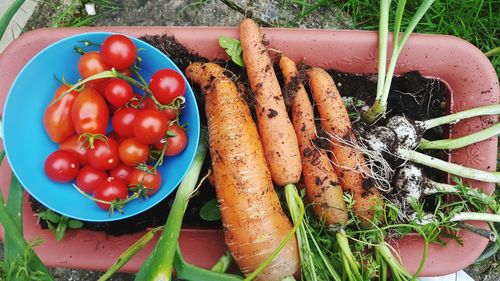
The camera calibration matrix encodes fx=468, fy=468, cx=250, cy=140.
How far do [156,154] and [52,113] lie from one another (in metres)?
0.24

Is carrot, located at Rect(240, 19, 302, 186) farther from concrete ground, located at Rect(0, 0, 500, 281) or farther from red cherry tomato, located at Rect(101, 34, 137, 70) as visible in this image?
concrete ground, located at Rect(0, 0, 500, 281)

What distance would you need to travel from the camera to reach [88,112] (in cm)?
96

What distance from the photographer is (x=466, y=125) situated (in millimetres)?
1133

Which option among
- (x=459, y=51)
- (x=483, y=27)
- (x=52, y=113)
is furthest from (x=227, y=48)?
(x=483, y=27)

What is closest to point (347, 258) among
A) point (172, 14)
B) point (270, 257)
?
point (270, 257)

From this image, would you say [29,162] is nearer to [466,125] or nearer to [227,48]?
[227,48]

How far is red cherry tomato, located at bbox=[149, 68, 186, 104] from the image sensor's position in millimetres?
940

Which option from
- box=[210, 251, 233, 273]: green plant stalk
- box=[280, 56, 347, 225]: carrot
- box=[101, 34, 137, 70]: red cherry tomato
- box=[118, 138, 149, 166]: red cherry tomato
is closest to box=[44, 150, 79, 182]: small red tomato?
box=[118, 138, 149, 166]: red cherry tomato

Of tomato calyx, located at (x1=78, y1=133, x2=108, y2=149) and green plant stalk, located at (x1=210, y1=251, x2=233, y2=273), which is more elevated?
tomato calyx, located at (x1=78, y1=133, x2=108, y2=149)

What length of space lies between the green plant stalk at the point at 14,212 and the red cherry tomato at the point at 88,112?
17 cm

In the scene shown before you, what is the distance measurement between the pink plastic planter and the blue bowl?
0.32 ft

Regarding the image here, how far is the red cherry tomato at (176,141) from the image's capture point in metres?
0.99

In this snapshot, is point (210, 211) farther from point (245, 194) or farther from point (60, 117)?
point (60, 117)

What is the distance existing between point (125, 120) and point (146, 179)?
0.13 metres
